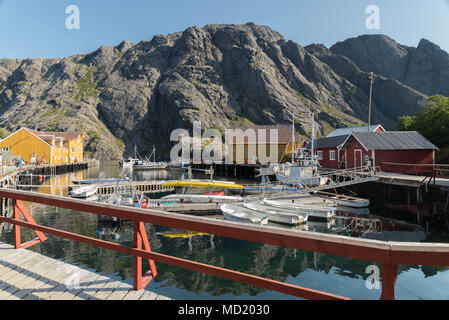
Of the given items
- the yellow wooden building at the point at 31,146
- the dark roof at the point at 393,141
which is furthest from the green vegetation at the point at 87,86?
the dark roof at the point at 393,141

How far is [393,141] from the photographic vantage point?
35906 millimetres

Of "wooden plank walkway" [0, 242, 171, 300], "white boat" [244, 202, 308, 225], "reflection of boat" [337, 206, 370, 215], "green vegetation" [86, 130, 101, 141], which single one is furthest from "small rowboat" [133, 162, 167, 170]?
"wooden plank walkway" [0, 242, 171, 300]

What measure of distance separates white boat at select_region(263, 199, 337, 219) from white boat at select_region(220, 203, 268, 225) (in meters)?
3.59

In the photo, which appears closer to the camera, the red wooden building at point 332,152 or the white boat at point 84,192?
the white boat at point 84,192

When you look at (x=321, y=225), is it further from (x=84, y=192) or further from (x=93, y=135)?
(x=93, y=135)

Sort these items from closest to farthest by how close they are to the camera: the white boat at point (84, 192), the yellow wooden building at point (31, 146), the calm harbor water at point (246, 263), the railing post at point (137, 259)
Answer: the railing post at point (137, 259)
the calm harbor water at point (246, 263)
the white boat at point (84, 192)
the yellow wooden building at point (31, 146)

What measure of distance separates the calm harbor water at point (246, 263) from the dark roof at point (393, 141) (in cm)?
1504

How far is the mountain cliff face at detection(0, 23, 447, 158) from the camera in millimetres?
128375

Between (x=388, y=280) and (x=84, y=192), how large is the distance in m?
37.8

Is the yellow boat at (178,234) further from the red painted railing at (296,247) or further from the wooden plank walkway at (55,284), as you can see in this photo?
the red painted railing at (296,247)

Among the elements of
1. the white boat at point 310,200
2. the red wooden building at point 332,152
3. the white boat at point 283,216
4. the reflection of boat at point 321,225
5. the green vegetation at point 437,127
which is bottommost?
the reflection of boat at point 321,225

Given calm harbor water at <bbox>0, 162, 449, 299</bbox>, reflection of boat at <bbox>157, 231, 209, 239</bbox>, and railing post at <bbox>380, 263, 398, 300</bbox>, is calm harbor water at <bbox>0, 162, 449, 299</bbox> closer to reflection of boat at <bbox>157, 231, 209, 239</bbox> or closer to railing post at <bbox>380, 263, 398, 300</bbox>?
reflection of boat at <bbox>157, 231, 209, 239</bbox>

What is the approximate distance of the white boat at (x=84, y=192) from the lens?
33469 millimetres

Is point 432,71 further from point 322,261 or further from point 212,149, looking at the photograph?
point 322,261
